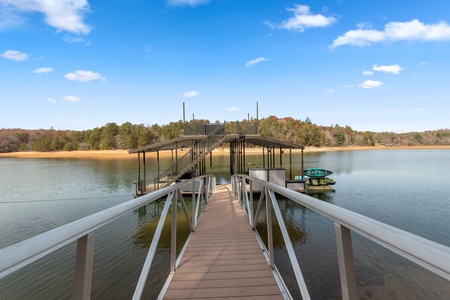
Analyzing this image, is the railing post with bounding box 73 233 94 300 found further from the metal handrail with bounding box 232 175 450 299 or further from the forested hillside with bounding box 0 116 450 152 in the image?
the forested hillside with bounding box 0 116 450 152

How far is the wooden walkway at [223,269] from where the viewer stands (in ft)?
8.89

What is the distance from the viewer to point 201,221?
20.1 ft

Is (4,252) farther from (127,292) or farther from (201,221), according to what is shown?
(127,292)

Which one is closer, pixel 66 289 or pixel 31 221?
pixel 66 289

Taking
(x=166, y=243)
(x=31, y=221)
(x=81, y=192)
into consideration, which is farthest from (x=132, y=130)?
(x=166, y=243)

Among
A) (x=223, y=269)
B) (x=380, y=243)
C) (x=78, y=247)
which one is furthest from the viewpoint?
(x=223, y=269)

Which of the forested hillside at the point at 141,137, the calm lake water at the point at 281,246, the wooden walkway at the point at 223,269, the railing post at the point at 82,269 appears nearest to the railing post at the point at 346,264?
the railing post at the point at 82,269

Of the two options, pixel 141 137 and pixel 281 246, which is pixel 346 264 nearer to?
pixel 281 246

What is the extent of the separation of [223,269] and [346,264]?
7.71 ft

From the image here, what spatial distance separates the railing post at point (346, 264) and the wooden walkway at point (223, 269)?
1.56m

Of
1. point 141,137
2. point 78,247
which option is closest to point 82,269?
point 78,247

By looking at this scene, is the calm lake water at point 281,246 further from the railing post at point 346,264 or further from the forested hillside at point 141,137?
the forested hillside at point 141,137

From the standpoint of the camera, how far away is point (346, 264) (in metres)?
1.30

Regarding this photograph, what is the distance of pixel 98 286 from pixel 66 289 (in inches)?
31.5
